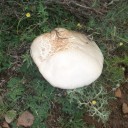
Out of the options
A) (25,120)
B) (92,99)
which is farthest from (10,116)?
(92,99)

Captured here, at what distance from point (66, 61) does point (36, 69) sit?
680 mm

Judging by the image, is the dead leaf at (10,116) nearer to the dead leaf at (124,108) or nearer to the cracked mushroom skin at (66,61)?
the cracked mushroom skin at (66,61)

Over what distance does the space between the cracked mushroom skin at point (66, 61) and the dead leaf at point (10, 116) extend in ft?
2.25

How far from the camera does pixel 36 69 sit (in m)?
3.03

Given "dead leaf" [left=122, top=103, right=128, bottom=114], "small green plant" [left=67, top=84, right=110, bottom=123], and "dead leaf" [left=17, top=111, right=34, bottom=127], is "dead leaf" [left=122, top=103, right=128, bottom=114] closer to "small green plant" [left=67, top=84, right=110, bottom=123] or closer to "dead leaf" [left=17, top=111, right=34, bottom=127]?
"small green plant" [left=67, top=84, right=110, bottom=123]

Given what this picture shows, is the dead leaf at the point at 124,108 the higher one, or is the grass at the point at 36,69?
the grass at the point at 36,69

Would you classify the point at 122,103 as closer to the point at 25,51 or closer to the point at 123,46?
the point at 123,46

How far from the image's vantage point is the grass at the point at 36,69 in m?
2.97

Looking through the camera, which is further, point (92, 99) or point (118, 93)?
point (118, 93)

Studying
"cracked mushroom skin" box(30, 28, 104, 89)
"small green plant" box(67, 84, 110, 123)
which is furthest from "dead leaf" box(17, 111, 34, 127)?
"cracked mushroom skin" box(30, 28, 104, 89)

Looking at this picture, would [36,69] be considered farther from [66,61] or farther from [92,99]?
[66,61]

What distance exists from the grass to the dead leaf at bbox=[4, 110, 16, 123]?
35 mm

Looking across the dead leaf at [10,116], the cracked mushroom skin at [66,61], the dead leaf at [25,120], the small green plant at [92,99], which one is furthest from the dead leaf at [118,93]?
the dead leaf at [10,116]

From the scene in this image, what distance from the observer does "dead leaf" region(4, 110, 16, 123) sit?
3.00 metres
